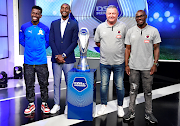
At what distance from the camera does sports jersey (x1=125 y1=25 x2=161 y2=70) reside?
Answer: 8.15 feet

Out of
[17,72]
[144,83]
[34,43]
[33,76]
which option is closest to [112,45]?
[144,83]

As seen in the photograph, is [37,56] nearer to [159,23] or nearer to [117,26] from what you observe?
[117,26]

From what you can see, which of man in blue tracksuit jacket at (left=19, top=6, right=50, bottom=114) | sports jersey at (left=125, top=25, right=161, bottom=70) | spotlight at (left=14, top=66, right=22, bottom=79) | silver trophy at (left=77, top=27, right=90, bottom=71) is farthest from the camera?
spotlight at (left=14, top=66, right=22, bottom=79)

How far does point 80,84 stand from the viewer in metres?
2.65

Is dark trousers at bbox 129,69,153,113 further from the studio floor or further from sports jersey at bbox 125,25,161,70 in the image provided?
the studio floor

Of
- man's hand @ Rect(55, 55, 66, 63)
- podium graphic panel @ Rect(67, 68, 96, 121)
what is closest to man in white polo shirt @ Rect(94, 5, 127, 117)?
podium graphic panel @ Rect(67, 68, 96, 121)

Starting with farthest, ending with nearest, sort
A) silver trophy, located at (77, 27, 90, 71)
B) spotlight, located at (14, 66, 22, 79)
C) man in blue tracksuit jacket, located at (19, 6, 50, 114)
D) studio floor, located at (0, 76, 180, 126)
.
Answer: spotlight, located at (14, 66, 22, 79)
man in blue tracksuit jacket, located at (19, 6, 50, 114)
silver trophy, located at (77, 27, 90, 71)
studio floor, located at (0, 76, 180, 126)

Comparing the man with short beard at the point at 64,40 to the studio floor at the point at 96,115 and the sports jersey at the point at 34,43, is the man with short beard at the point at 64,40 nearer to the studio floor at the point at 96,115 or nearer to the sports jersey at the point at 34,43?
the sports jersey at the point at 34,43

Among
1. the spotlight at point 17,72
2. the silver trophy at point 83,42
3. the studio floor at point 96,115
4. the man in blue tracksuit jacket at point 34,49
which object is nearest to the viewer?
the studio floor at point 96,115

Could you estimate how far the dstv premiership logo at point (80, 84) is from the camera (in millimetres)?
2639

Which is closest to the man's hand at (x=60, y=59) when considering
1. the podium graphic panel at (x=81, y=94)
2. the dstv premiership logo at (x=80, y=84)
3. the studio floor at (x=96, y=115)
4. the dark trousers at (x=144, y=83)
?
the podium graphic panel at (x=81, y=94)

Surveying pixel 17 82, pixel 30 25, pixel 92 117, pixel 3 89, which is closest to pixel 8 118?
pixel 92 117

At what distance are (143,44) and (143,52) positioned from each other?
10cm

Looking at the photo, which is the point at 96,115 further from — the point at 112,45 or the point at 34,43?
the point at 34,43
